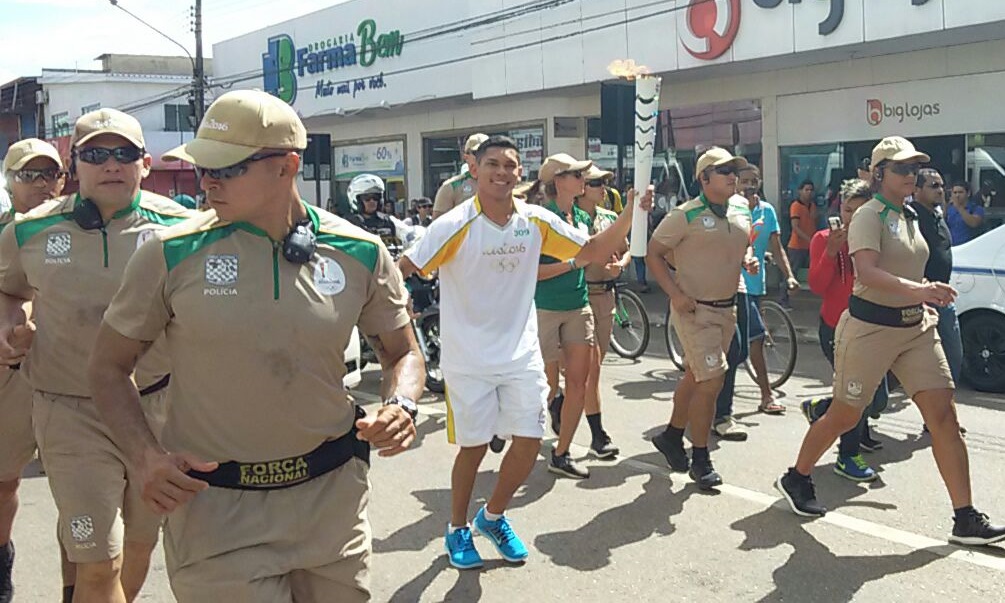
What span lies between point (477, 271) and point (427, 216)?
1239cm

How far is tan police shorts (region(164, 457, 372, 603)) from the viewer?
2721 mm

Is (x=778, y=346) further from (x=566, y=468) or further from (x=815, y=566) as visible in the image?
(x=815, y=566)

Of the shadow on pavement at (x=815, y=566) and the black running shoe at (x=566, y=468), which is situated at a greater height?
the black running shoe at (x=566, y=468)

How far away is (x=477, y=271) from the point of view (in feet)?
16.5

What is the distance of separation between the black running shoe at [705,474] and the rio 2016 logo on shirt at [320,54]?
63.6 feet

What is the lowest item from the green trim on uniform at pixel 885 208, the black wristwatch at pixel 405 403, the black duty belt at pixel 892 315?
the black wristwatch at pixel 405 403

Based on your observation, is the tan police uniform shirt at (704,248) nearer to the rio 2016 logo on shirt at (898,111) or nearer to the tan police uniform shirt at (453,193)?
the tan police uniform shirt at (453,193)

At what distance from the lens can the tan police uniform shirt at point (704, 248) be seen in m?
6.38

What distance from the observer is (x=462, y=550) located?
512cm

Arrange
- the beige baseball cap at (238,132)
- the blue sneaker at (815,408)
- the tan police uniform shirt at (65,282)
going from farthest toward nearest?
the blue sneaker at (815,408), the tan police uniform shirt at (65,282), the beige baseball cap at (238,132)

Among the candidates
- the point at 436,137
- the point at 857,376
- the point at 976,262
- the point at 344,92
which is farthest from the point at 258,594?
the point at 344,92

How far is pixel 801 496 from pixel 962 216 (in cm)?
965

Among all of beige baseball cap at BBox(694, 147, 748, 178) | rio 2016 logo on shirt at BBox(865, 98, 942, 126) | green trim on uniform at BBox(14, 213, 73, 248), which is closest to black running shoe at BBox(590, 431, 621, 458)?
beige baseball cap at BBox(694, 147, 748, 178)

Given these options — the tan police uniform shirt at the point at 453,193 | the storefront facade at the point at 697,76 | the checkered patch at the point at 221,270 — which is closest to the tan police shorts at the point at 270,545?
the checkered patch at the point at 221,270
